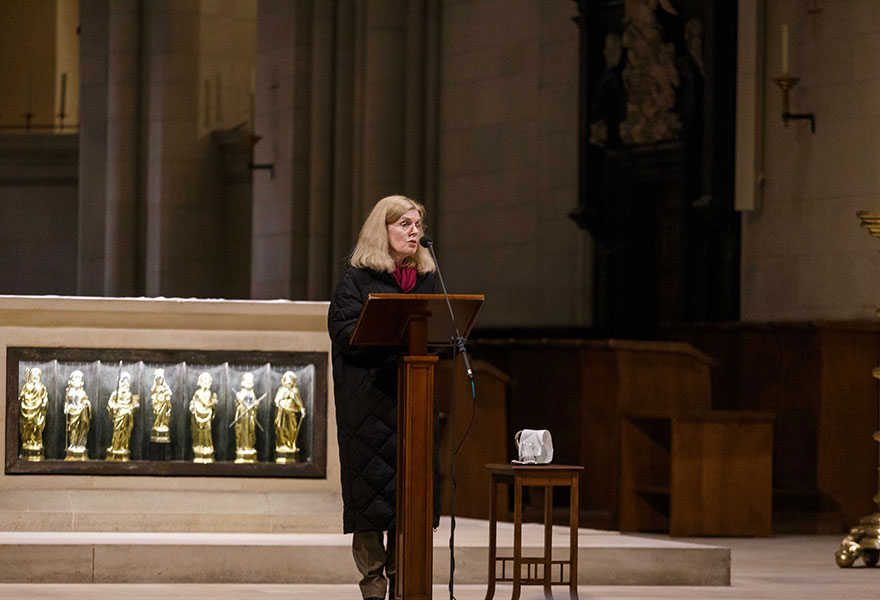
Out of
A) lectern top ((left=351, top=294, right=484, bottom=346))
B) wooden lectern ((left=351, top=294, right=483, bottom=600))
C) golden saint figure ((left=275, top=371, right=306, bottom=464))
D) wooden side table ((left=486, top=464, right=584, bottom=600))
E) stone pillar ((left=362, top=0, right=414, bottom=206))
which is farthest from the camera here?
stone pillar ((left=362, top=0, right=414, bottom=206))

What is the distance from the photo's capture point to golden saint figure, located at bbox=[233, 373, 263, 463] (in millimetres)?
7605

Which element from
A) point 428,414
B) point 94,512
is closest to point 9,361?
point 94,512

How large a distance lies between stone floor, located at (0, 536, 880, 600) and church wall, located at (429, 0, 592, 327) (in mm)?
6306

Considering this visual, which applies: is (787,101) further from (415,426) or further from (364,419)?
(415,426)

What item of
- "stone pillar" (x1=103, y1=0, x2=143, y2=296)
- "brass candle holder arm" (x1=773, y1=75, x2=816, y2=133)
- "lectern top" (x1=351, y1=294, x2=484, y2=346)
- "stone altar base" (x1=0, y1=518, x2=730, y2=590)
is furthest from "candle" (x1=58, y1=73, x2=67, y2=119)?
"lectern top" (x1=351, y1=294, x2=484, y2=346)

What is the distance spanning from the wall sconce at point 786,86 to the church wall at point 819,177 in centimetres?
6

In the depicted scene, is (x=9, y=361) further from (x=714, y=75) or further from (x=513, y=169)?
(x=513, y=169)

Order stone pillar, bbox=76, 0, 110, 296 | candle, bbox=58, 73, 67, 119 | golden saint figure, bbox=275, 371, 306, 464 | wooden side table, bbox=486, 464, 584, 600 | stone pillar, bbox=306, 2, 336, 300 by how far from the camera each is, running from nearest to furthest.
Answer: wooden side table, bbox=486, 464, 584, 600 → golden saint figure, bbox=275, 371, 306, 464 → stone pillar, bbox=306, 2, 336, 300 → stone pillar, bbox=76, 0, 110, 296 → candle, bbox=58, 73, 67, 119

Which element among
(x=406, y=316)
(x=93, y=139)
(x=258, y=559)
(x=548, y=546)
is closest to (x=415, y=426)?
(x=406, y=316)

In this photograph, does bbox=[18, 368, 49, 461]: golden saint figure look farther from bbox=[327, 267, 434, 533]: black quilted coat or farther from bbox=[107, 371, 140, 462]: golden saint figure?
bbox=[327, 267, 434, 533]: black quilted coat

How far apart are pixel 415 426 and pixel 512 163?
1000cm

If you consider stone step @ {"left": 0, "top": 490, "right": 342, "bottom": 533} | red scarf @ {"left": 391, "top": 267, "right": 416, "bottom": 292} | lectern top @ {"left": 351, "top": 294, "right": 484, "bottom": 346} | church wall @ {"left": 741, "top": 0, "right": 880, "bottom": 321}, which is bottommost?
stone step @ {"left": 0, "top": 490, "right": 342, "bottom": 533}

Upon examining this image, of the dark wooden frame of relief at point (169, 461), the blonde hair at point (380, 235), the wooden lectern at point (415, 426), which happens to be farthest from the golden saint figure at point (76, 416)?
the wooden lectern at point (415, 426)

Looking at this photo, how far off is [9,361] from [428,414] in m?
3.07
